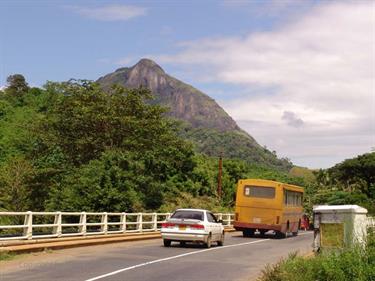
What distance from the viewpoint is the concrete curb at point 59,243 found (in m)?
17.8

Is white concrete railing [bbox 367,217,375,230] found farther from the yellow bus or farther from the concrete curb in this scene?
the yellow bus

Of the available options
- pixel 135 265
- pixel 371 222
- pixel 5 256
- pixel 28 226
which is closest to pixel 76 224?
pixel 28 226

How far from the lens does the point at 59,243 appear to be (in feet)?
67.2

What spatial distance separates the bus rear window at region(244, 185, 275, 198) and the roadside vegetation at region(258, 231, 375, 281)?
23.4 meters

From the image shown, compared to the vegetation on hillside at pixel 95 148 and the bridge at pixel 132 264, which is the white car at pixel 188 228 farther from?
the vegetation on hillside at pixel 95 148

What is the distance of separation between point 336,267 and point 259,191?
2544cm

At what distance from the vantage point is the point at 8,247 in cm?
1759

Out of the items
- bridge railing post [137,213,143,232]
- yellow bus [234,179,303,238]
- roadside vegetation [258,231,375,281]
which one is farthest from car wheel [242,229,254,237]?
roadside vegetation [258,231,375,281]

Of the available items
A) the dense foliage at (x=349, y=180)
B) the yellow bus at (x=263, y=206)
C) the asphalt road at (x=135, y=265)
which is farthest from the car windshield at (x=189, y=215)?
the dense foliage at (x=349, y=180)

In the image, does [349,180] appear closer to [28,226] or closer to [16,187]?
[16,187]

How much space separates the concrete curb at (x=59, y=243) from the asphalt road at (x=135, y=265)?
399mm

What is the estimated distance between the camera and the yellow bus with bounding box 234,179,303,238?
34469 millimetres

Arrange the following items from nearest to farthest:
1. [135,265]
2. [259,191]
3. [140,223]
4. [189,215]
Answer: [135,265]
[189,215]
[140,223]
[259,191]

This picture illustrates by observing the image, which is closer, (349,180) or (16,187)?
(16,187)
